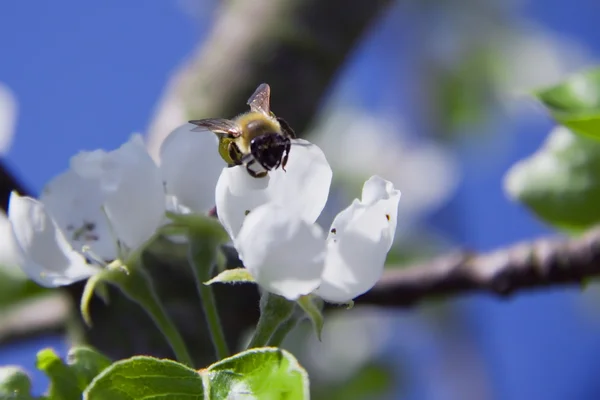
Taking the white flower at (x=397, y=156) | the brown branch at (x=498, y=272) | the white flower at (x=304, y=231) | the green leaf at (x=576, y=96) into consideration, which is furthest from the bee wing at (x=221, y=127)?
the white flower at (x=397, y=156)

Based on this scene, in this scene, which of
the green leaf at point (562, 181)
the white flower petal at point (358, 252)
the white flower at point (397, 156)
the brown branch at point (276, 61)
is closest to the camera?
the white flower petal at point (358, 252)

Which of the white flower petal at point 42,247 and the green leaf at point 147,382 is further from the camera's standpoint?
the white flower petal at point 42,247

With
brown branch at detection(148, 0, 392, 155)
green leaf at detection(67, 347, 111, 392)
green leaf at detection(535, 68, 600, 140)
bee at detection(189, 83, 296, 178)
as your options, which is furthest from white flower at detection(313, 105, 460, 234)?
green leaf at detection(67, 347, 111, 392)

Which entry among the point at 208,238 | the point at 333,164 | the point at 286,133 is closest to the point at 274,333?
the point at 208,238

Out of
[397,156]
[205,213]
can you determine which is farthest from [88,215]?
[397,156]

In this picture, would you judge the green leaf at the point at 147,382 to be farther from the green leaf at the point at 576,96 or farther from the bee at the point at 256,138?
the green leaf at the point at 576,96

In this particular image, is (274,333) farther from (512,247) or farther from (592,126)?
(512,247)

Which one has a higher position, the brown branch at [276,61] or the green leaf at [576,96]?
the brown branch at [276,61]

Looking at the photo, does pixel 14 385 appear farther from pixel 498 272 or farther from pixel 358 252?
pixel 498 272
